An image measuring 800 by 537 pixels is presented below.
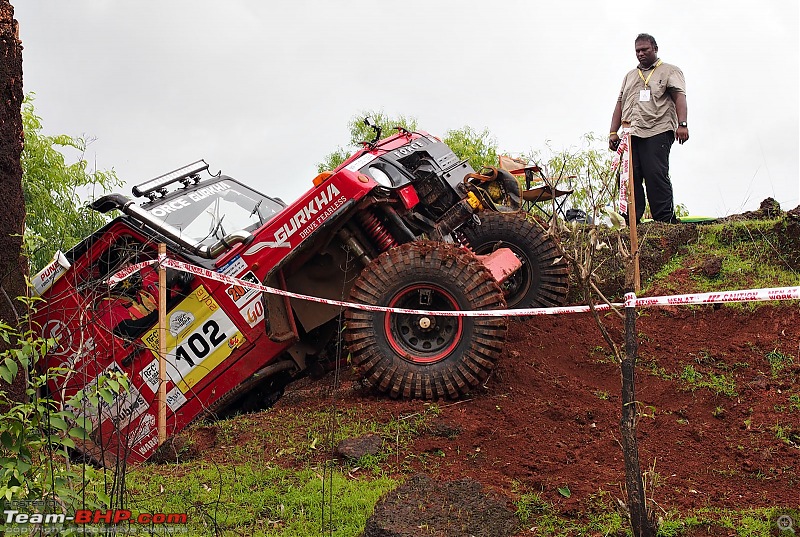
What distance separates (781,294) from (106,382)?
10.6ft

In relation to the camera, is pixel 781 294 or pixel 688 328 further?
pixel 688 328

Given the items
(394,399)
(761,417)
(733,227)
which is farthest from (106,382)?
(733,227)

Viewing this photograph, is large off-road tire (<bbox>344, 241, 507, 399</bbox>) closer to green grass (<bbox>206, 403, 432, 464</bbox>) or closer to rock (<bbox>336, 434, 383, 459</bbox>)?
green grass (<bbox>206, 403, 432, 464</bbox>)

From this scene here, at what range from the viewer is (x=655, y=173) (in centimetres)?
995

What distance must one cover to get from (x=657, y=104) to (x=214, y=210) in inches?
214

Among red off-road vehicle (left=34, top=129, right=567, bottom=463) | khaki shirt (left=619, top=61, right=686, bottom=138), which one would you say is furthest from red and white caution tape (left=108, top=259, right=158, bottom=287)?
khaki shirt (left=619, top=61, right=686, bottom=138)

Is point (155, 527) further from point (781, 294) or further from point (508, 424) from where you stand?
point (781, 294)

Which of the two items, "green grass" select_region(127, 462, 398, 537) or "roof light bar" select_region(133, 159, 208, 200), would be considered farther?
"roof light bar" select_region(133, 159, 208, 200)

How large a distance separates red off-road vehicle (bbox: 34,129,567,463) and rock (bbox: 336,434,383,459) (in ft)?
2.31

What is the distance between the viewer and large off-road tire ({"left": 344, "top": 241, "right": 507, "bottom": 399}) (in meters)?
6.03

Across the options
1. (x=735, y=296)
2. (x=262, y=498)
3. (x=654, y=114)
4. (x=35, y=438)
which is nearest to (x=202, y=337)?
(x=262, y=498)

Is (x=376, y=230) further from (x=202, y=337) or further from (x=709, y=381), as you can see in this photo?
(x=709, y=381)

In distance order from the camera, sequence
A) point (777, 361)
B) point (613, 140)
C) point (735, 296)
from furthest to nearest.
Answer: point (613, 140)
point (777, 361)
point (735, 296)

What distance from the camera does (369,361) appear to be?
6.14 m
